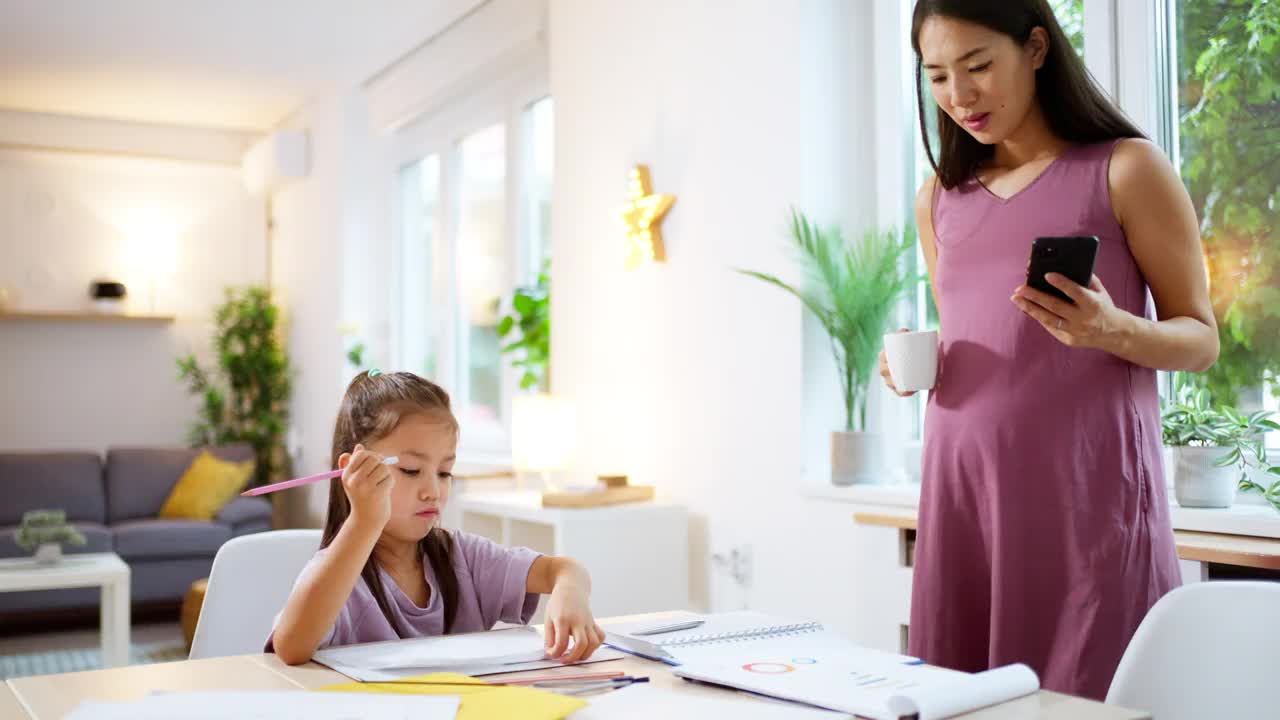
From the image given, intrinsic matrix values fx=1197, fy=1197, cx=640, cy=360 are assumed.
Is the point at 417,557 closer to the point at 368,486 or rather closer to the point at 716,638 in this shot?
the point at 368,486

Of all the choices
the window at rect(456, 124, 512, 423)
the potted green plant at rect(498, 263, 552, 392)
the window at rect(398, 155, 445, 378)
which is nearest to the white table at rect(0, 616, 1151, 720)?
the potted green plant at rect(498, 263, 552, 392)

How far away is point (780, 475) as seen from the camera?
121 inches

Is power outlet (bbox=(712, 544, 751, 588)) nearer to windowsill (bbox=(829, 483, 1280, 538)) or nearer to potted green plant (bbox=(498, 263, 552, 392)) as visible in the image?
windowsill (bbox=(829, 483, 1280, 538))

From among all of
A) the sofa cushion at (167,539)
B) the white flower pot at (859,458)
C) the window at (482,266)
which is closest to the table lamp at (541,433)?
the white flower pot at (859,458)

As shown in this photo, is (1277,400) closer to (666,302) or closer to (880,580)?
(880,580)

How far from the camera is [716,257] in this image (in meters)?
3.35

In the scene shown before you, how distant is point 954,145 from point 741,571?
5.93 ft

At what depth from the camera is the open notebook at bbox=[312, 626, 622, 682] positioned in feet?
3.82

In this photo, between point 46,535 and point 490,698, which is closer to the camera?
point 490,698

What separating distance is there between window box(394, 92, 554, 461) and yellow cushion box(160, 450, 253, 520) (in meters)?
1.09

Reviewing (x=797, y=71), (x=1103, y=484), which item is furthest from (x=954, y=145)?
(x=797, y=71)

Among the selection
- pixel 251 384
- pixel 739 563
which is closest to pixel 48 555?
pixel 739 563

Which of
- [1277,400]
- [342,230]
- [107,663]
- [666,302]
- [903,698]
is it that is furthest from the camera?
[342,230]

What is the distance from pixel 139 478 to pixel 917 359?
580 centimetres
